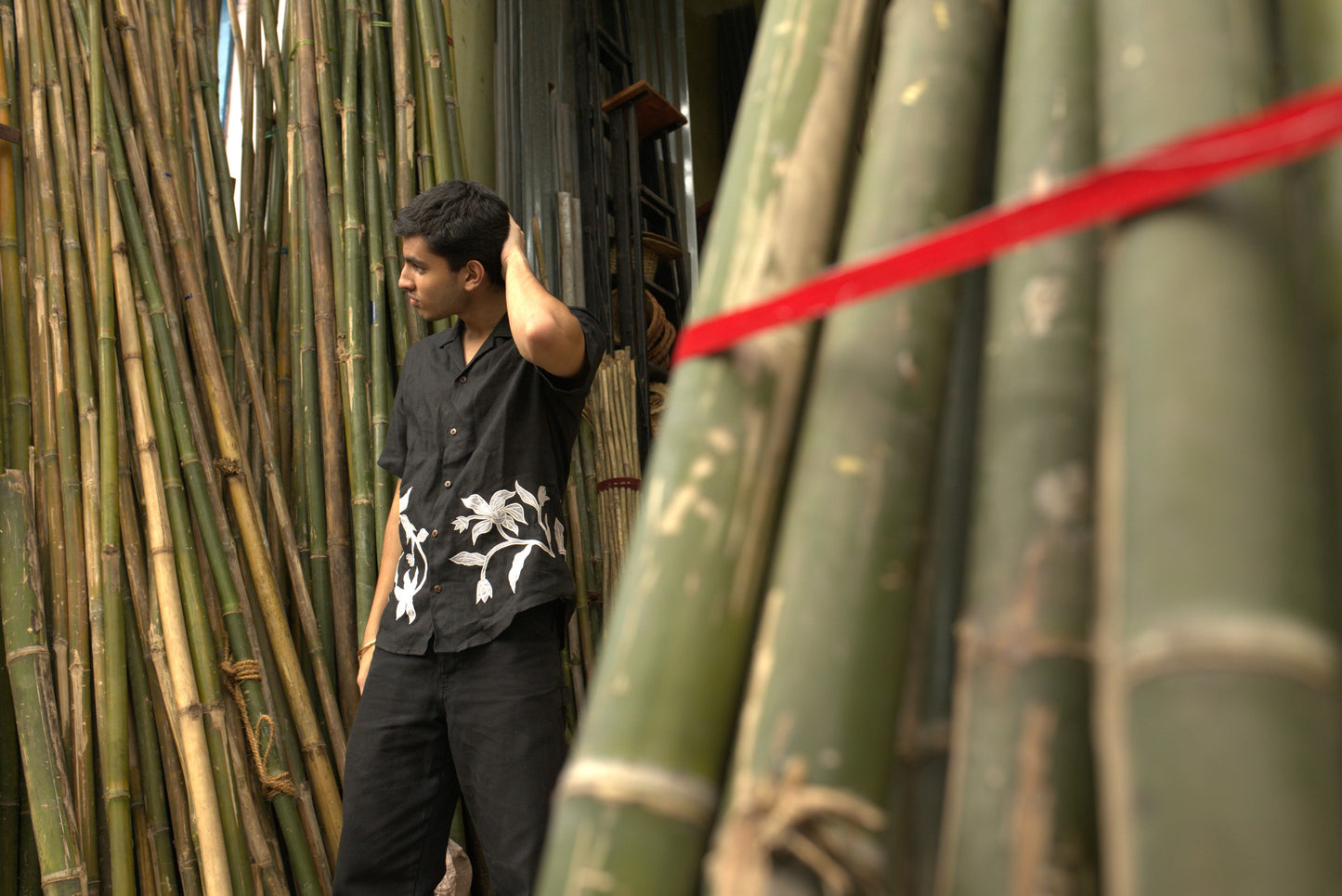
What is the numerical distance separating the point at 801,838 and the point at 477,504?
3.47 feet

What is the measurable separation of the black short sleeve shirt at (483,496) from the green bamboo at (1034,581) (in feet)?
3.13

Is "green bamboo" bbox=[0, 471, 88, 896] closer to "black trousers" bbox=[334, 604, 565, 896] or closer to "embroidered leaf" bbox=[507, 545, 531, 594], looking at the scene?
"black trousers" bbox=[334, 604, 565, 896]

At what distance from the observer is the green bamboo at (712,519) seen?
1.40 ft

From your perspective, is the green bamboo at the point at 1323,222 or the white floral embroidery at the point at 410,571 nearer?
the green bamboo at the point at 1323,222

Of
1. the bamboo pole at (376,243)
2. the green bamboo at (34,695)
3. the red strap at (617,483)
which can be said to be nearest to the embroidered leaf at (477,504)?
the bamboo pole at (376,243)

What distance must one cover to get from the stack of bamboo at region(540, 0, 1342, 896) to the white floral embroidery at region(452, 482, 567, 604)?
880 millimetres

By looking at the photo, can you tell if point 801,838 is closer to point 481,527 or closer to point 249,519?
point 481,527

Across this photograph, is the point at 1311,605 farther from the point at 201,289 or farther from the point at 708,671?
the point at 201,289

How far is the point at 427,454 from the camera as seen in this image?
1475mm

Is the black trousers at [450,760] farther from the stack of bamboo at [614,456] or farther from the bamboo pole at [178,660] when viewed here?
the stack of bamboo at [614,456]

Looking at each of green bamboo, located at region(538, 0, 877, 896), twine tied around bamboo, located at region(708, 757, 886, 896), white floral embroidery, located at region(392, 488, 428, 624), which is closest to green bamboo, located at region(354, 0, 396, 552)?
white floral embroidery, located at region(392, 488, 428, 624)

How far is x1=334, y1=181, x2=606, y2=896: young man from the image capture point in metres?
1.30

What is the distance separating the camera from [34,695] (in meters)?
1.51

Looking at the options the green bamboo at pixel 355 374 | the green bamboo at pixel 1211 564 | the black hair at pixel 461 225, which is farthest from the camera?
the green bamboo at pixel 355 374
